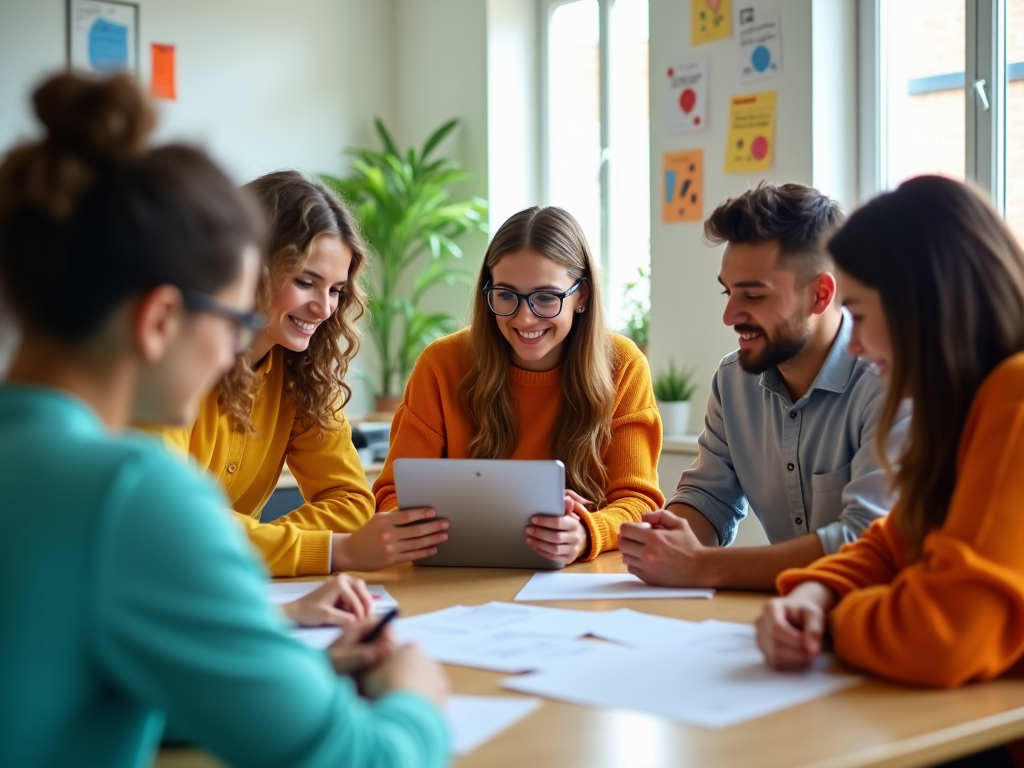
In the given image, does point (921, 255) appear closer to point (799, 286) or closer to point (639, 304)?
point (799, 286)

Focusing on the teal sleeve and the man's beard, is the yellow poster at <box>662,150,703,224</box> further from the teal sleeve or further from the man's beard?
the teal sleeve

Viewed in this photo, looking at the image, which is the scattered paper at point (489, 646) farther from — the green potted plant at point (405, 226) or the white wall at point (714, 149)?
the green potted plant at point (405, 226)

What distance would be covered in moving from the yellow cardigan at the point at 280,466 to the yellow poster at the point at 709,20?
2055mm

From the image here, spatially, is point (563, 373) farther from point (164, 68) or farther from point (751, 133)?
point (164, 68)

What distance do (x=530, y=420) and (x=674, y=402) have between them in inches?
55.9

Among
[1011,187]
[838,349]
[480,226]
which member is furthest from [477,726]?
[480,226]

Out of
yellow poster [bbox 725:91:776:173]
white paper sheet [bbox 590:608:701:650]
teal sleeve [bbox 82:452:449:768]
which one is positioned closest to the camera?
teal sleeve [bbox 82:452:449:768]

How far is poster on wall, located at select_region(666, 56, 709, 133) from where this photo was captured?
3.69 metres

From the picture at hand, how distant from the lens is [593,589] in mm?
1765

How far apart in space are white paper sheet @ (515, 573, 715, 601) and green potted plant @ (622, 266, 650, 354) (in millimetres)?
2292

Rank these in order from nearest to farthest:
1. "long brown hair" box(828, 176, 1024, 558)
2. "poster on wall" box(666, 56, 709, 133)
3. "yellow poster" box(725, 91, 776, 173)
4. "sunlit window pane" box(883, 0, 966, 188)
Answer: "long brown hair" box(828, 176, 1024, 558) → "sunlit window pane" box(883, 0, 966, 188) → "yellow poster" box(725, 91, 776, 173) → "poster on wall" box(666, 56, 709, 133)

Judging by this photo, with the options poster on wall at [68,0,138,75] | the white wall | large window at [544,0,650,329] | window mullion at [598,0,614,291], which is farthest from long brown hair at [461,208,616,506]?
poster on wall at [68,0,138,75]

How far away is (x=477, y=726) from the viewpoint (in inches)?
43.8

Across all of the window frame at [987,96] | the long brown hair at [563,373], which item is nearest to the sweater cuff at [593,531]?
the long brown hair at [563,373]
